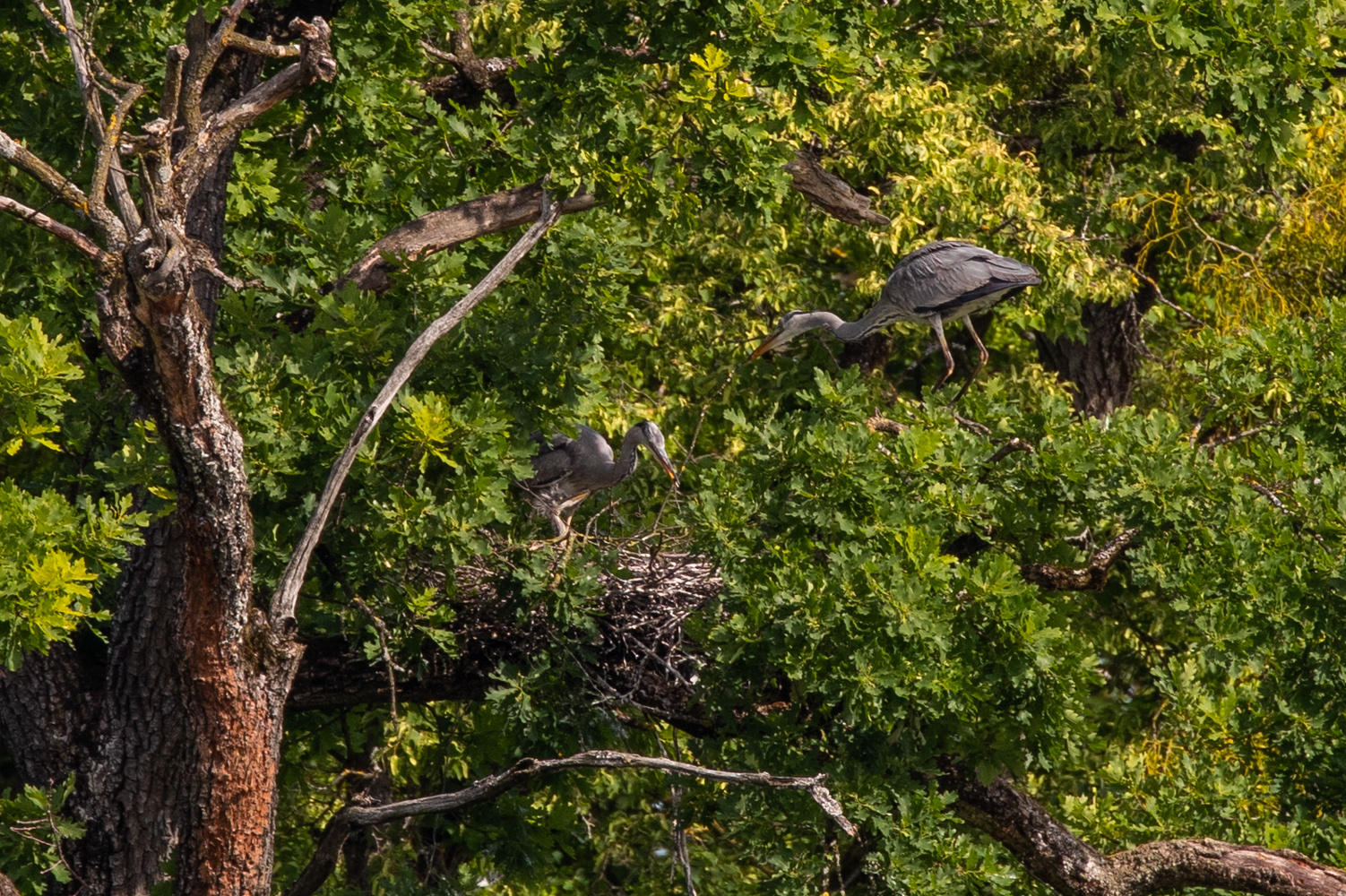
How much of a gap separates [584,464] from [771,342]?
1780mm

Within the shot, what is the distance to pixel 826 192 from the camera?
9.25m

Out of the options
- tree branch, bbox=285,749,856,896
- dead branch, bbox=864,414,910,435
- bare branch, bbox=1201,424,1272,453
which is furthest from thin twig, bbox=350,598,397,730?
bare branch, bbox=1201,424,1272,453

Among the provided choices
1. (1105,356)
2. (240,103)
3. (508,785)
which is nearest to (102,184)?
(240,103)

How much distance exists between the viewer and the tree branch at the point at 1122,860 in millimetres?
6809

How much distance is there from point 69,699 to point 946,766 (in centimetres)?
370

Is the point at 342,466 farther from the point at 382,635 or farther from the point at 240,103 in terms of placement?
the point at 240,103

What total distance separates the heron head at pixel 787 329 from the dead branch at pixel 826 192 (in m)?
0.65

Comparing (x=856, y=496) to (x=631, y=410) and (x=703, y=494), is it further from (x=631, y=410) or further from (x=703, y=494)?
(x=631, y=410)

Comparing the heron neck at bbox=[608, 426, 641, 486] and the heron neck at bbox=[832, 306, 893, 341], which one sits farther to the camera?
the heron neck at bbox=[832, 306, 893, 341]

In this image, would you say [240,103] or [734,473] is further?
[734,473]

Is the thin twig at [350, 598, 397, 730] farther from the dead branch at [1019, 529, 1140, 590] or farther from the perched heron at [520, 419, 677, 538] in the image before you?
the dead branch at [1019, 529, 1140, 590]

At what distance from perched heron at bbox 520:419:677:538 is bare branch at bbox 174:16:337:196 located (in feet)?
9.04

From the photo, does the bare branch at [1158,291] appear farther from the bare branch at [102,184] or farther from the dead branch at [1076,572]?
the bare branch at [102,184]

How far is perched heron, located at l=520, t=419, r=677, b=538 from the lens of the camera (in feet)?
29.4
